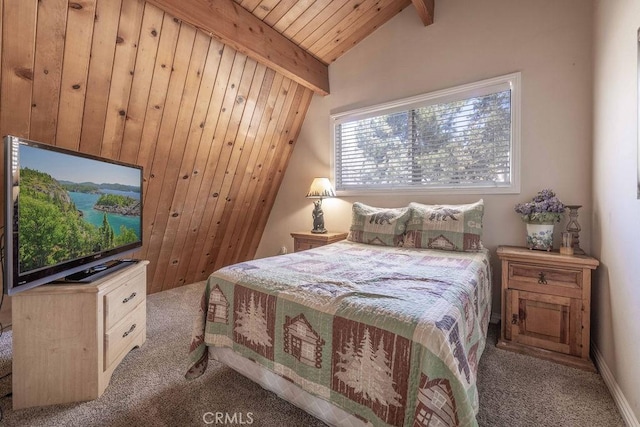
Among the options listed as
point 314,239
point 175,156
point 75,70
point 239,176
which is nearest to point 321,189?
point 314,239

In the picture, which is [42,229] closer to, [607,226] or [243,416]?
[243,416]

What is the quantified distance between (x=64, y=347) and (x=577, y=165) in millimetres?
3464

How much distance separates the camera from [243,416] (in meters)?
1.38

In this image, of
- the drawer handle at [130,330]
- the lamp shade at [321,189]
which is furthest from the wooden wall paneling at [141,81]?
the lamp shade at [321,189]

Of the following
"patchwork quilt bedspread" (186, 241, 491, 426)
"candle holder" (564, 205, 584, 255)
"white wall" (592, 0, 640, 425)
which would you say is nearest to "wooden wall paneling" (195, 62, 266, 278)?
"patchwork quilt bedspread" (186, 241, 491, 426)

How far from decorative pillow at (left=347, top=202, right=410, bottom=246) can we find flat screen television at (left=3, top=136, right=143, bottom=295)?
6.14ft

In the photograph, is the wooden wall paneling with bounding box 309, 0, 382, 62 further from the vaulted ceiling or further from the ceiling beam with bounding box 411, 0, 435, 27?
the ceiling beam with bounding box 411, 0, 435, 27

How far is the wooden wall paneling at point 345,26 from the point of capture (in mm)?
2650

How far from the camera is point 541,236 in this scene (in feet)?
6.74

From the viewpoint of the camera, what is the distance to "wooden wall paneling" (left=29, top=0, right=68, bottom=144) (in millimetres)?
1470

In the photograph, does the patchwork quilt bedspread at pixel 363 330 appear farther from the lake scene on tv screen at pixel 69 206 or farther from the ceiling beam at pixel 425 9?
the ceiling beam at pixel 425 9

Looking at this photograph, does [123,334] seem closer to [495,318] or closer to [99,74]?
[99,74]

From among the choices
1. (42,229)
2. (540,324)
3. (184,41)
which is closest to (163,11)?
(184,41)

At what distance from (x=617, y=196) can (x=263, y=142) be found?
112 inches
